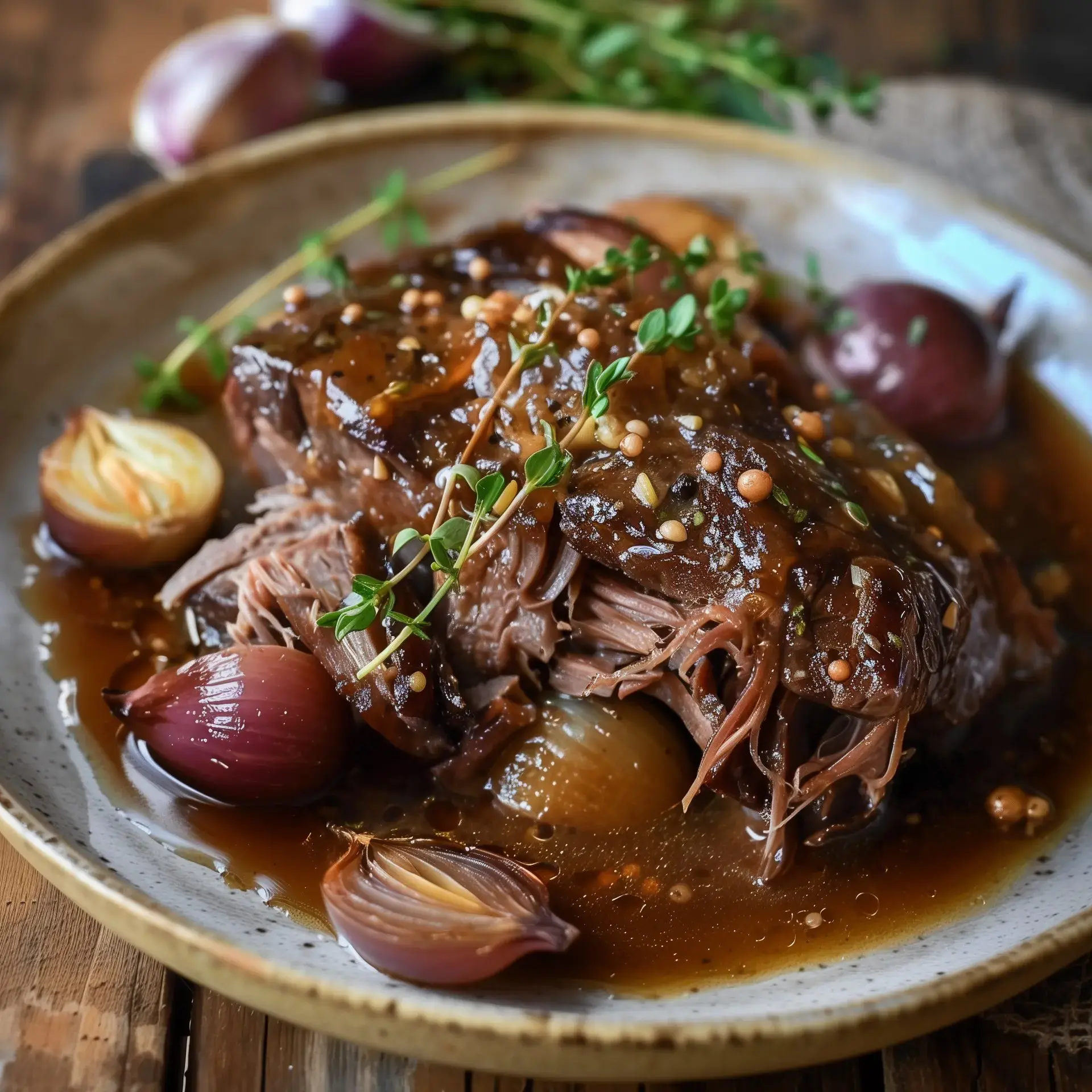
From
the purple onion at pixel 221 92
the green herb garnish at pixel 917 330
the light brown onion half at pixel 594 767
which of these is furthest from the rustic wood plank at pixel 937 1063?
the purple onion at pixel 221 92

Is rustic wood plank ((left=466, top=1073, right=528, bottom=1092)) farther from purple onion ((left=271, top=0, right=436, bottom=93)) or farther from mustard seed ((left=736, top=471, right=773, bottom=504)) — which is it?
purple onion ((left=271, top=0, right=436, bottom=93))

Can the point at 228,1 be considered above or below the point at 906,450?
above

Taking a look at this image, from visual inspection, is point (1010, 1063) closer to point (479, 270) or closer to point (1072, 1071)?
point (1072, 1071)

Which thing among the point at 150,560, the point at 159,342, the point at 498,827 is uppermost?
the point at 159,342

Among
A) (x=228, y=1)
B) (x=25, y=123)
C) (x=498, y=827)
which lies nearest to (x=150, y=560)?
(x=498, y=827)

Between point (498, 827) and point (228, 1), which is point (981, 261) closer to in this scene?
point (498, 827)
